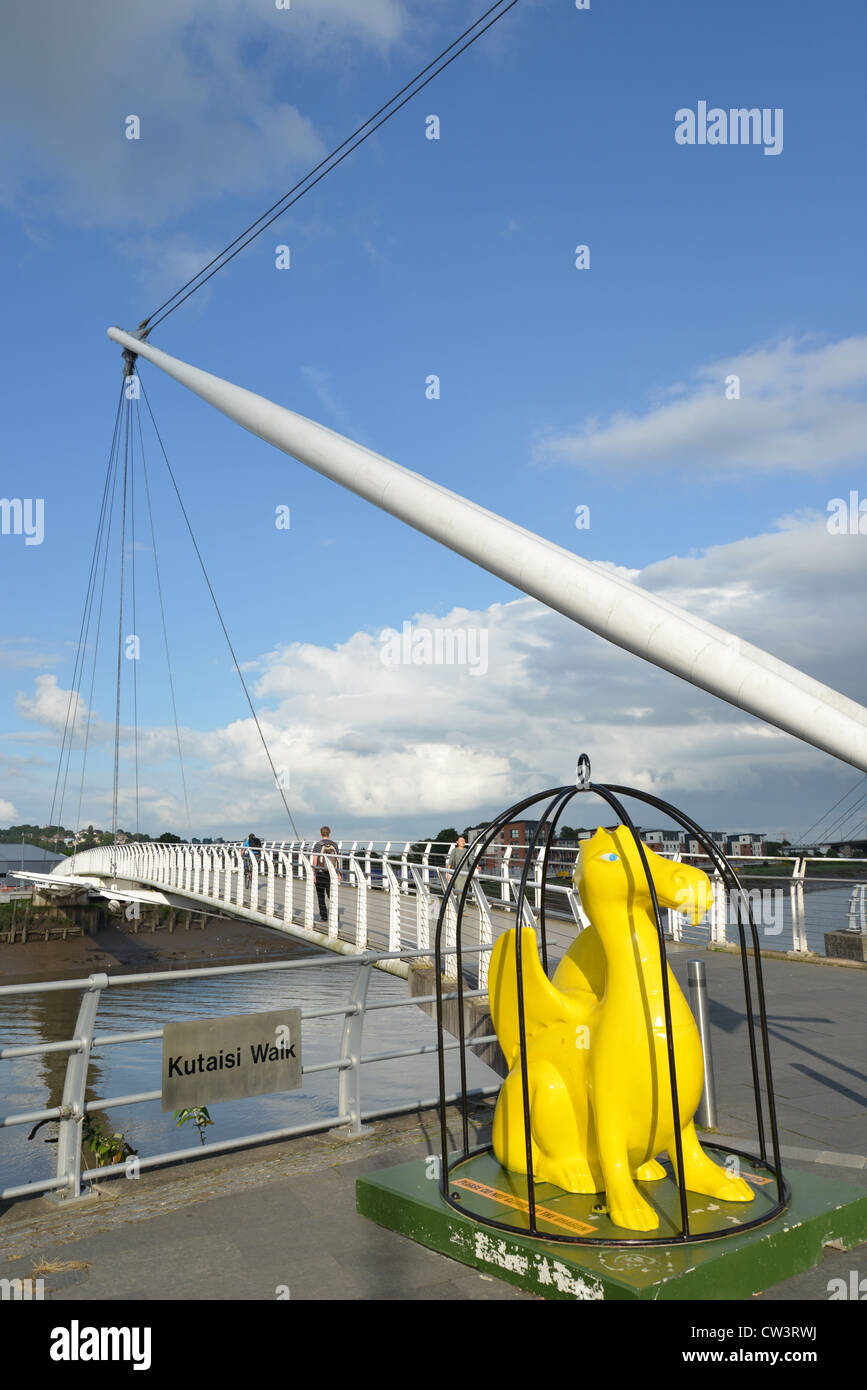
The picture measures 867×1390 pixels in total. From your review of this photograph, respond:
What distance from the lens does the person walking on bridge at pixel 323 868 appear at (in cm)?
1769

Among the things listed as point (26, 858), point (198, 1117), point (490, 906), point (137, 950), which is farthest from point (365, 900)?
point (26, 858)

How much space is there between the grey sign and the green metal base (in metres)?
1.30

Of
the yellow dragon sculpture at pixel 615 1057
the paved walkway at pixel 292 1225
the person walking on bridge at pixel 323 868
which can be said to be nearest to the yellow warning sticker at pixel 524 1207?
the yellow dragon sculpture at pixel 615 1057

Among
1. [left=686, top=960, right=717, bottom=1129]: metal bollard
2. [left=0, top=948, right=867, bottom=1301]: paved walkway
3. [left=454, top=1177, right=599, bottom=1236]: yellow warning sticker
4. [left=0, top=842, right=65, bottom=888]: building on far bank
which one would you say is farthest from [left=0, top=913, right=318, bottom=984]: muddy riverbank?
[left=0, top=842, right=65, bottom=888]: building on far bank

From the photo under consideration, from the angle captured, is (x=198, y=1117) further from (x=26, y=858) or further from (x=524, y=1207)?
(x=26, y=858)

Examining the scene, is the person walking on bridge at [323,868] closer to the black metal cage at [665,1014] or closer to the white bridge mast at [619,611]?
the white bridge mast at [619,611]

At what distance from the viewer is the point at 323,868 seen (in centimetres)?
1794

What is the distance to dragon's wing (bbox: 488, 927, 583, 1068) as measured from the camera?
462cm

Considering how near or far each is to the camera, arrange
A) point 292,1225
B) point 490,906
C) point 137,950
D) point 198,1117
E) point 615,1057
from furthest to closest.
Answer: point 137,950, point 490,906, point 198,1117, point 292,1225, point 615,1057

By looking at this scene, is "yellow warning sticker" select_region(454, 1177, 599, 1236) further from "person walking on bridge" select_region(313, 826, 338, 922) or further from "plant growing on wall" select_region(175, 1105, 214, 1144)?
"person walking on bridge" select_region(313, 826, 338, 922)

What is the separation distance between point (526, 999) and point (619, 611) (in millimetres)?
1868

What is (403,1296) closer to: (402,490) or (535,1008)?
(535,1008)

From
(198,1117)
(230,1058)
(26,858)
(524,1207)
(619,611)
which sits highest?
(619,611)
